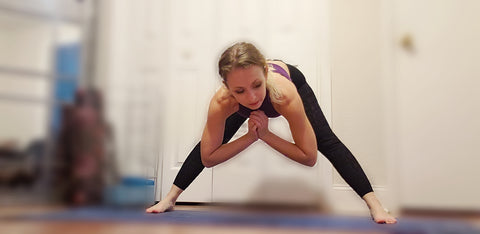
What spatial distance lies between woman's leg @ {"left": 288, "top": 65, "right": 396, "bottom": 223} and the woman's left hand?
0.16 meters

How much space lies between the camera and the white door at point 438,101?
54.1 inches

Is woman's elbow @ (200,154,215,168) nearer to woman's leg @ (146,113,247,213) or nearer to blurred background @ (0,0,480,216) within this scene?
woman's leg @ (146,113,247,213)

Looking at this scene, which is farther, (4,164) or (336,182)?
(336,182)

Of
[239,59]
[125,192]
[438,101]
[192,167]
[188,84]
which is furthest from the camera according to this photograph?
[188,84]

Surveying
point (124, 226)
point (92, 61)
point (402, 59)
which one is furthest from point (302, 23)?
point (92, 61)

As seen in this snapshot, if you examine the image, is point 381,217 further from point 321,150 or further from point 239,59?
point 239,59

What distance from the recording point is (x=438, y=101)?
1.41m

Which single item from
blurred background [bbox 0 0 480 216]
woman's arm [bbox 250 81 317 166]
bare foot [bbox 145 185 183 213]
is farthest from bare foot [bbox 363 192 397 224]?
bare foot [bbox 145 185 183 213]

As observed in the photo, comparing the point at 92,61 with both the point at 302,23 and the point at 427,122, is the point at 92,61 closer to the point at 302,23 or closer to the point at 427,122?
the point at 302,23

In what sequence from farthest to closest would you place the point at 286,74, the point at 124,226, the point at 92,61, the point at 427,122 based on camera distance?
the point at 427,122, the point at 286,74, the point at 124,226, the point at 92,61

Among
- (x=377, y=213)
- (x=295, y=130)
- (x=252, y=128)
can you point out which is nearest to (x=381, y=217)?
(x=377, y=213)

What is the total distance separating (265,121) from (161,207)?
431mm

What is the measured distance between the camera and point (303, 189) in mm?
1441

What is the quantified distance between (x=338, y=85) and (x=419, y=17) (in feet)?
1.41
